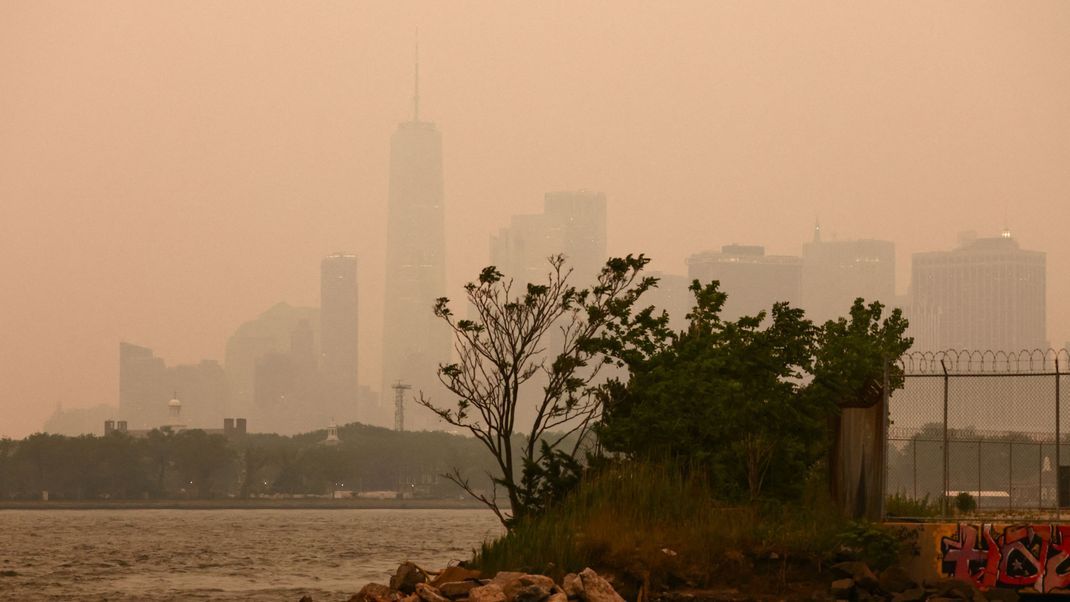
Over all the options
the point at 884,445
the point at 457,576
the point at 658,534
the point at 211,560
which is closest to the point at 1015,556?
the point at 884,445

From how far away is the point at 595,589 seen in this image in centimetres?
3281

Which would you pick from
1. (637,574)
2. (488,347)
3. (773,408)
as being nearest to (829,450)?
(773,408)

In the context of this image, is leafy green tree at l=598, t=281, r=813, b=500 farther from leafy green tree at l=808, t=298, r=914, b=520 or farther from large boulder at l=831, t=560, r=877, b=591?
large boulder at l=831, t=560, r=877, b=591

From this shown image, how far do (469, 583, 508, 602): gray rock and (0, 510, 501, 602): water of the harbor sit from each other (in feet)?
83.9

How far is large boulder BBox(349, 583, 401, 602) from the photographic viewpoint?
115ft

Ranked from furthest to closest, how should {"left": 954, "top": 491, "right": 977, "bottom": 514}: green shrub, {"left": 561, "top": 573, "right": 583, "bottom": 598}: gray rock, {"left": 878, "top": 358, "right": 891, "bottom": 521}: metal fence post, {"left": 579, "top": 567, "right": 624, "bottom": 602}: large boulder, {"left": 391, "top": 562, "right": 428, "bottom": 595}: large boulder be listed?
{"left": 954, "top": 491, "right": 977, "bottom": 514}: green shrub, {"left": 391, "top": 562, "right": 428, "bottom": 595}: large boulder, {"left": 878, "top": 358, "right": 891, "bottom": 521}: metal fence post, {"left": 561, "top": 573, "right": 583, "bottom": 598}: gray rock, {"left": 579, "top": 567, "right": 624, "bottom": 602}: large boulder

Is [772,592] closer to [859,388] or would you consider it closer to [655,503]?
[655,503]

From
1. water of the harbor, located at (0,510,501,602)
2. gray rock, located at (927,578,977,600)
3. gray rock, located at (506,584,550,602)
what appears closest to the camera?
gray rock, located at (506,584,550,602)

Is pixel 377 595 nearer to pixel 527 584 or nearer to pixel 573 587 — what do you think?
pixel 527 584

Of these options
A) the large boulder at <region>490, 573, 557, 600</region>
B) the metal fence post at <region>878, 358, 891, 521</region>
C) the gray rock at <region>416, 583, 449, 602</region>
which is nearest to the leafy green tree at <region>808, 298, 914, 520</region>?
the metal fence post at <region>878, 358, 891, 521</region>

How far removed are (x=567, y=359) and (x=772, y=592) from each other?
35.3ft

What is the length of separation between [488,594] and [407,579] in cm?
421

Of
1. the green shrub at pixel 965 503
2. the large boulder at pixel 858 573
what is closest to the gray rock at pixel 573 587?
the large boulder at pixel 858 573

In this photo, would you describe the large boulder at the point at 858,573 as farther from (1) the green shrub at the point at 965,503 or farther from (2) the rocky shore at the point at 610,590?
(1) the green shrub at the point at 965,503
